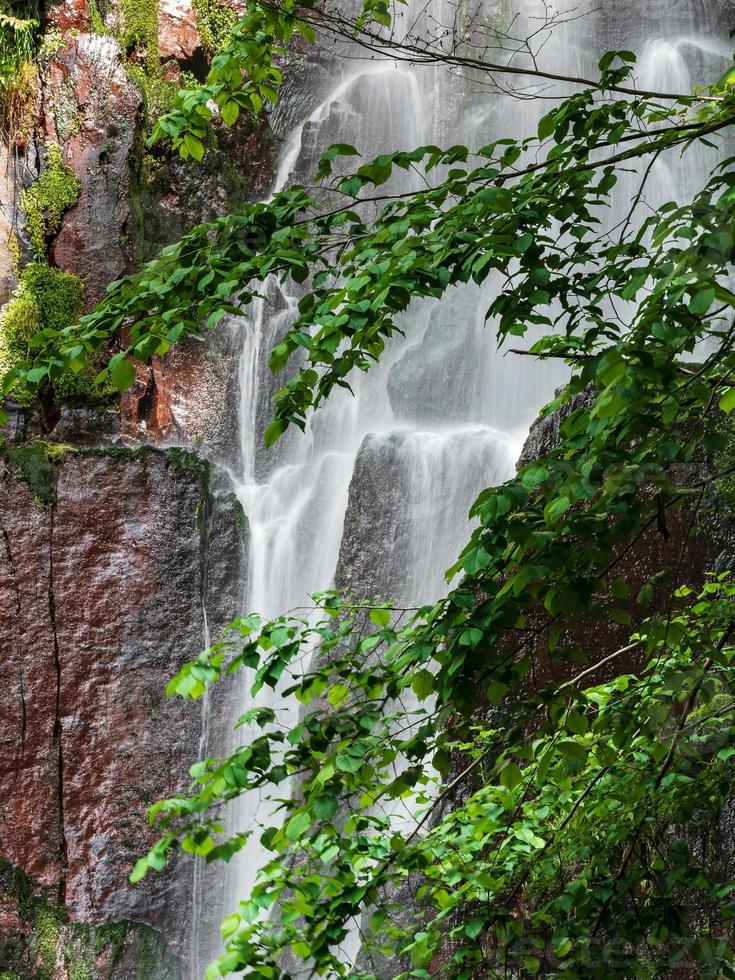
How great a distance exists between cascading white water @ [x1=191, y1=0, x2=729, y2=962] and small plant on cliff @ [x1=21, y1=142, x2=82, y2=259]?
7.58ft

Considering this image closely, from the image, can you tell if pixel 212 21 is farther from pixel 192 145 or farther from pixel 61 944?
pixel 192 145

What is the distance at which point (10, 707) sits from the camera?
30.4 feet

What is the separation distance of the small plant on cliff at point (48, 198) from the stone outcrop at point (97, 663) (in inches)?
103

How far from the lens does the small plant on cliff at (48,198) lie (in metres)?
10.9

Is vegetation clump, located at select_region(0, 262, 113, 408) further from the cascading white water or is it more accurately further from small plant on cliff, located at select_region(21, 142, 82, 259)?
the cascading white water

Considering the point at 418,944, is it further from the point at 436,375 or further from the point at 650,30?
the point at 650,30

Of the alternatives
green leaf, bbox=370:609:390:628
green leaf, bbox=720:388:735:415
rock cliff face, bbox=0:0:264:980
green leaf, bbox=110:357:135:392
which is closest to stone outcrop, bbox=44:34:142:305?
rock cliff face, bbox=0:0:264:980

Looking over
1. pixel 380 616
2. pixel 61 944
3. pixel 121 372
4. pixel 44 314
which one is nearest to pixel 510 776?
pixel 380 616

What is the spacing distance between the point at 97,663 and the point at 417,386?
4.19 m

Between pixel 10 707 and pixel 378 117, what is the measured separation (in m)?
8.21

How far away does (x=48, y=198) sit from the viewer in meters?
11.0

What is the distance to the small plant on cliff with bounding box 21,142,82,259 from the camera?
10898 mm

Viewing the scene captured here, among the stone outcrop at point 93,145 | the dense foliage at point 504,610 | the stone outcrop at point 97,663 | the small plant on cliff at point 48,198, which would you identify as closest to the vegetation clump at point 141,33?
the stone outcrop at point 93,145

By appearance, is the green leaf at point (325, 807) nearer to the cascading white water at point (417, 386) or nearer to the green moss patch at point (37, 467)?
the cascading white water at point (417, 386)
